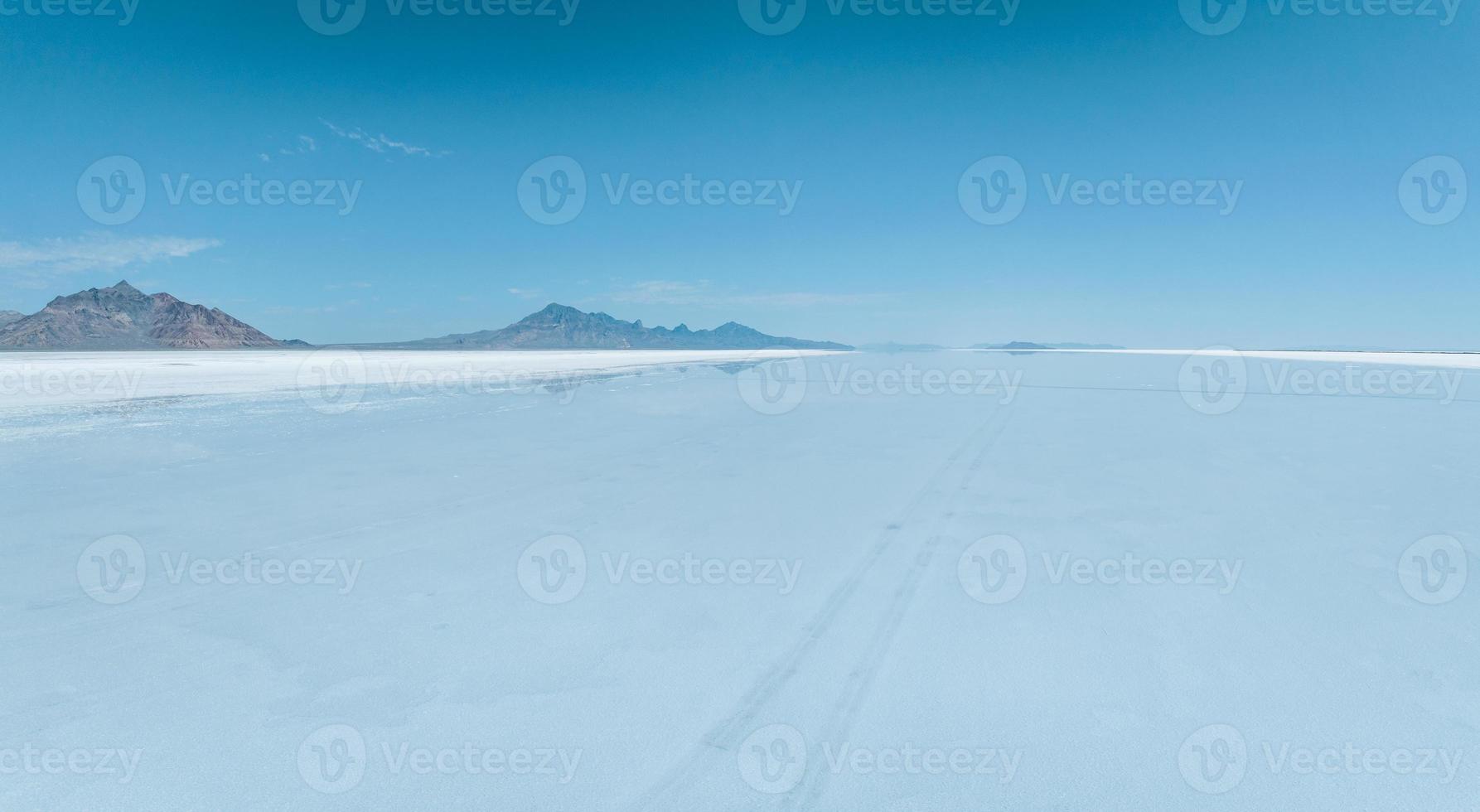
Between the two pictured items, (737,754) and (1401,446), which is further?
(1401,446)

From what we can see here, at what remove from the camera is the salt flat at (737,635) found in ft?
7.38

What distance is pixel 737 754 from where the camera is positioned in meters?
2.34

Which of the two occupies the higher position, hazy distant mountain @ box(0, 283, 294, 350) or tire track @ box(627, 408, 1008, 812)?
hazy distant mountain @ box(0, 283, 294, 350)

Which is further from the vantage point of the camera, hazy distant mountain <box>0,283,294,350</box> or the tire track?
→ hazy distant mountain <box>0,283,294,350</box>

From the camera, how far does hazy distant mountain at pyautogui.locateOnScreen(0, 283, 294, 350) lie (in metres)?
125

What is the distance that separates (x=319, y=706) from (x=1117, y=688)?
10.4ft

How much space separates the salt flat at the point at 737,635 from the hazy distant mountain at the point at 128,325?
15354cm

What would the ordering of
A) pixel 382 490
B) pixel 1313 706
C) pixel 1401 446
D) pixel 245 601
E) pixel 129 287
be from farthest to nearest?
pixel 129 287, pixel 1401 446, pixel 382 490, pixel 245 601, pixel 1313 706

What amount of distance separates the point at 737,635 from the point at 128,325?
191139mm

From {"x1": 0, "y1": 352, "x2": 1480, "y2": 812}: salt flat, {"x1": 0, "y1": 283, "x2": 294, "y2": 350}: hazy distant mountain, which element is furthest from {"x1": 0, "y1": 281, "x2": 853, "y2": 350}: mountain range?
{"x1": 0, "y1": 352, "x2": 1480, "y2": 812}: salt flat

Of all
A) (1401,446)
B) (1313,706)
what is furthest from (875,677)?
(1401,446)

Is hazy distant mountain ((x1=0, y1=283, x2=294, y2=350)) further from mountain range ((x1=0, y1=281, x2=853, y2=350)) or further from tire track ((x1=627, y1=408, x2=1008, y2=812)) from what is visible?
tire track ((x1=627, y1=408, x2=1008, y2=812))

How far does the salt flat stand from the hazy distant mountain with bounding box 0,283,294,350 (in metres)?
154

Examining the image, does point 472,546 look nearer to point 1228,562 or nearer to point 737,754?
point 737,754
